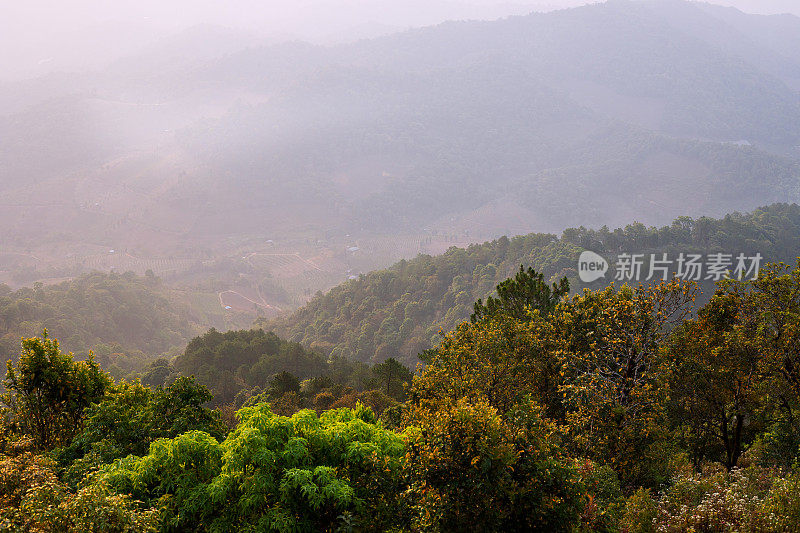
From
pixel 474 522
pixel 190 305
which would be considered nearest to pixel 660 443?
pixel 474 522

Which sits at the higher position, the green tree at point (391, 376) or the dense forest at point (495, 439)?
the dense forest at point (495, 439)

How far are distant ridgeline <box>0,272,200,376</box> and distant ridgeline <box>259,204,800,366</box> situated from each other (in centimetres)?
2601

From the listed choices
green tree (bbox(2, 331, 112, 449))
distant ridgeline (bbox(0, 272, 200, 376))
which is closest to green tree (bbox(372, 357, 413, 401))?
green tree (bbox(2, 331, 112, 449))

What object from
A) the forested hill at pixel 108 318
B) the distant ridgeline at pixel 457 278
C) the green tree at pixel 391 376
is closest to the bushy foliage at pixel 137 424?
the green tree at pixel 391 376

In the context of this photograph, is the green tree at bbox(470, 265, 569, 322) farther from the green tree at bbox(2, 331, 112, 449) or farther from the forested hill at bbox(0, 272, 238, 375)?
the forested hill at bbox(0, 272, 238, 375)

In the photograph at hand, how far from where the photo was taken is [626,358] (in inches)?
748

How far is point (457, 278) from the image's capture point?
10562cm

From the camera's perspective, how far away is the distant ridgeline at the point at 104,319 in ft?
287

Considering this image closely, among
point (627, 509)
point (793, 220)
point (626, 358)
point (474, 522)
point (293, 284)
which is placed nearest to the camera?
point (474, 522)

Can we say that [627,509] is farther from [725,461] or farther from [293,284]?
[293,284]

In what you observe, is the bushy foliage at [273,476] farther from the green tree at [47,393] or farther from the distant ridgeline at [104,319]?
the distant ridgeline at [104,319]

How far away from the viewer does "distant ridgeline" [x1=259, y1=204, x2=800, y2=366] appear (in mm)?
94000

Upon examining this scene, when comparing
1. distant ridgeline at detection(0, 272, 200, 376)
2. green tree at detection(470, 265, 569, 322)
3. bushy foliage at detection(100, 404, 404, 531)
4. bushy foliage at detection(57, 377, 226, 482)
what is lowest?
distant ridgeline at detection(0, 272, 200, 376)

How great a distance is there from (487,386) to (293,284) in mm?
168107
